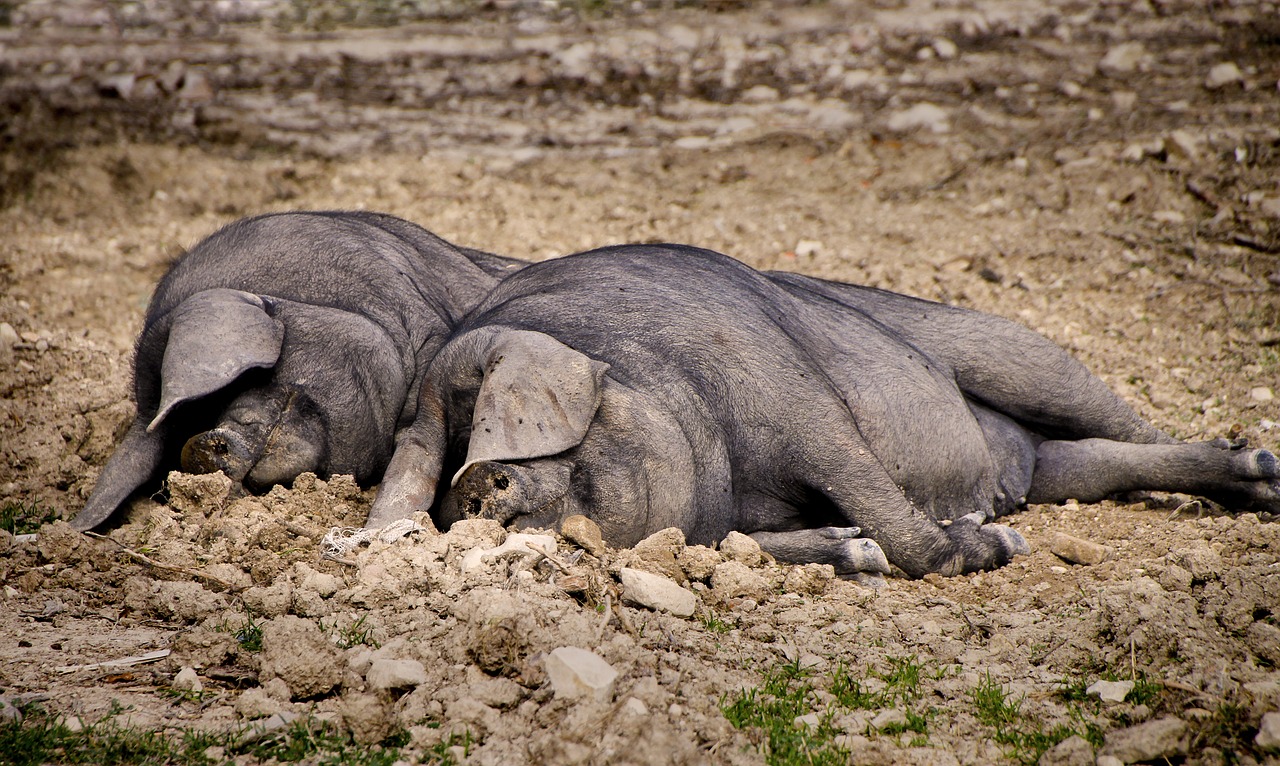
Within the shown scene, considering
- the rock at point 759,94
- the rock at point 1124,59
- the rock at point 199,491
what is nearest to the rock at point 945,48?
the rock at point 1124,59

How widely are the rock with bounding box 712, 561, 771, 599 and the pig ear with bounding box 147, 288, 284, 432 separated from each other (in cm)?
156

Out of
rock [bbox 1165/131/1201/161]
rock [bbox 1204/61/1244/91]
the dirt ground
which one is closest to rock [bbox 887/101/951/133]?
the dirt ground

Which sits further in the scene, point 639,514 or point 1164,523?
point 1164,523

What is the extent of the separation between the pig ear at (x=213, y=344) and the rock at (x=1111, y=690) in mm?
2567

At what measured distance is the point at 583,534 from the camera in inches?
129

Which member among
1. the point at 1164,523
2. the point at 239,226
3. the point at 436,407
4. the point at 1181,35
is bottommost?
the point at 1164,523

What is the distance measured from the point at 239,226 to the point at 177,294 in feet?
1.52

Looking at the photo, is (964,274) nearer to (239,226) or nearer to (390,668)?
(239,226)

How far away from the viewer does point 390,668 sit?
8.85 ft

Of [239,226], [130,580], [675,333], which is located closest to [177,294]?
[239,226]

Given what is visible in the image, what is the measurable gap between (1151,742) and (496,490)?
181cm

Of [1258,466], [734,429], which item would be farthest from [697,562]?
[1258,466]

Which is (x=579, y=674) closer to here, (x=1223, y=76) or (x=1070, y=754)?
(x=1070, y=754)

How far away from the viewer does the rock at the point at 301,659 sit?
270 cm
